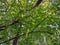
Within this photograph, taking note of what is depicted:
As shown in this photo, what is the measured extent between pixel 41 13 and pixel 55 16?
0.25 m

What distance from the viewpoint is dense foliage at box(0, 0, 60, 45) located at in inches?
134

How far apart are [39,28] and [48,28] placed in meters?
0.16

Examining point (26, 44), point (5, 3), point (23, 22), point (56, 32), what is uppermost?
point (5, 3)

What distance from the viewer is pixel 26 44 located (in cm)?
385

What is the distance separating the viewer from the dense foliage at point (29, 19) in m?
3.41

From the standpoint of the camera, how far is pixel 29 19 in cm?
343

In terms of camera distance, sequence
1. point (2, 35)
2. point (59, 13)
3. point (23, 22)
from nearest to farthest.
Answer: point (23, 22)
point (59, 13)
point (2, 35)

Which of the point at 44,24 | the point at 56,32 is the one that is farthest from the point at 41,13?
the point at 56,32

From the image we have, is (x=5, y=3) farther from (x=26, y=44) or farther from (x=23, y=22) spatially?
(x=26, y=44)

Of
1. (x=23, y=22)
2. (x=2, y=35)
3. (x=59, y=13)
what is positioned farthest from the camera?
(x=2, y=35)

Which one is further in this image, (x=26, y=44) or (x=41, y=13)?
(x=26, y=44)

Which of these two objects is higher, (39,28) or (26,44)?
(39,28)

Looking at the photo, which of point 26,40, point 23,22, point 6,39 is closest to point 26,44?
point 26,40

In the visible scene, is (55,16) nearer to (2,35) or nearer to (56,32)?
(56,32)
